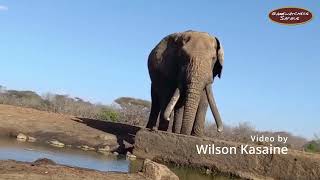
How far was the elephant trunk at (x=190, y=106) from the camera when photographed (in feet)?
44.7

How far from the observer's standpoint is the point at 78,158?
12.3m

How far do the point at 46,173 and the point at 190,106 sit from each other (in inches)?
264

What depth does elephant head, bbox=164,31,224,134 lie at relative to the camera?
1382 centimetres

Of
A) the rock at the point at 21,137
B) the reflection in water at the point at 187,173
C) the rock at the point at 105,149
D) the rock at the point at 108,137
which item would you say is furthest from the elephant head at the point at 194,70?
the rock at the point at 21,137

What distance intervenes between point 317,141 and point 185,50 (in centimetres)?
1231

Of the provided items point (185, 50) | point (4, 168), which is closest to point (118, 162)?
point (185, 50)

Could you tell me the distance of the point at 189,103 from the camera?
543 inches

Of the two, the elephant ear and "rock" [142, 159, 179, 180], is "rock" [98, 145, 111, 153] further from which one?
"rock" [142, 159, 179, 180]

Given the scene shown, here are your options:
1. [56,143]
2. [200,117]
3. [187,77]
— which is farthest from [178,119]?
[56,143]

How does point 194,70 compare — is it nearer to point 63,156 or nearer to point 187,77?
point 187,77

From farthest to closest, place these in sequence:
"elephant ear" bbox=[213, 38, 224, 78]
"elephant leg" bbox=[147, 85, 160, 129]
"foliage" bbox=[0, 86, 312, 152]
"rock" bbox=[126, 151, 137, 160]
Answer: "foliage" bbox=[0, 86, 312, 152] → "elephant leg" bbox=[147, 85, 160, 129] → "elephant ear" bbox=[213, 38, 224, 78] → "rock" bbox=[126, 151, 137, 160]

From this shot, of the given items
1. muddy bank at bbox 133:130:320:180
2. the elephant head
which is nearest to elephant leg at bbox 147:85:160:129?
the elephant head

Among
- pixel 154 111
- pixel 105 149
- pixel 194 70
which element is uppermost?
pixel 194 70

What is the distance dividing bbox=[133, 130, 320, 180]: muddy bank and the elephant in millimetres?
882
